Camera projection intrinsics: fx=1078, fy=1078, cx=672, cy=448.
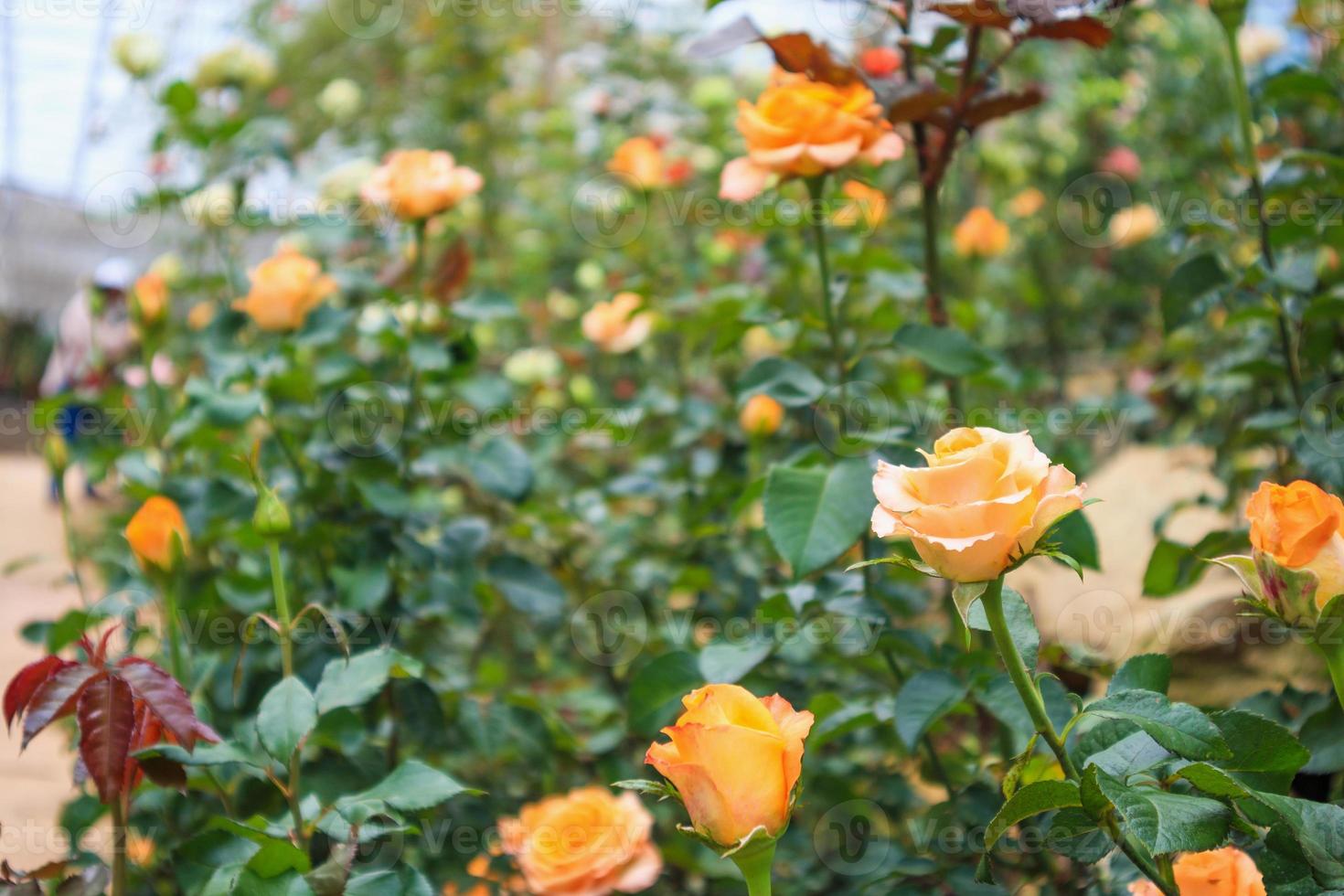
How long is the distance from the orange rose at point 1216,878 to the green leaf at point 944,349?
43 centimetres

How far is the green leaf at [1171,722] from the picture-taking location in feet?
1.71

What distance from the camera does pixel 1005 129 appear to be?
3105 mm

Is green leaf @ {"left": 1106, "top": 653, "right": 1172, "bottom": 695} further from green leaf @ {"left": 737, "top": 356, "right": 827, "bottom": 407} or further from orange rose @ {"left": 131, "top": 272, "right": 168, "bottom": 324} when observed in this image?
orange rose @ {"left": 131, "top": 272, "right": 168, "bottom": 324}

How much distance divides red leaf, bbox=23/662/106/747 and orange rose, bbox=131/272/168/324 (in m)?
0.77

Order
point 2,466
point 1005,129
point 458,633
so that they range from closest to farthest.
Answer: point 458,633, point 1005,129, point 2,466

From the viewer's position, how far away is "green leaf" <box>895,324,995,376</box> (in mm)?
910

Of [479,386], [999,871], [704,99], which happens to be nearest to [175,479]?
[479,386]

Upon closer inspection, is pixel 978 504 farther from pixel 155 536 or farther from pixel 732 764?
pixel 155 536

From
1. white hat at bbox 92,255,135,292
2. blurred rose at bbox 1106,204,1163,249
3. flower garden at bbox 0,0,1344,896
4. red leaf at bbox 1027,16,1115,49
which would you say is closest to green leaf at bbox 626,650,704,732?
flower garden at bbox 0,0,1344,896

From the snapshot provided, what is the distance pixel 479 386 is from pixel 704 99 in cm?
123

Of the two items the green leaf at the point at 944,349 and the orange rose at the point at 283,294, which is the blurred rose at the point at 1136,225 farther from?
the orange rose at the point at 283,294

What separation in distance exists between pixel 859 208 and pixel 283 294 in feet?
2.35

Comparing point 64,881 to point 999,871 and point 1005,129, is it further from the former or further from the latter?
point 1005,129

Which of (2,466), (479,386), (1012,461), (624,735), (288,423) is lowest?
(2,466)
